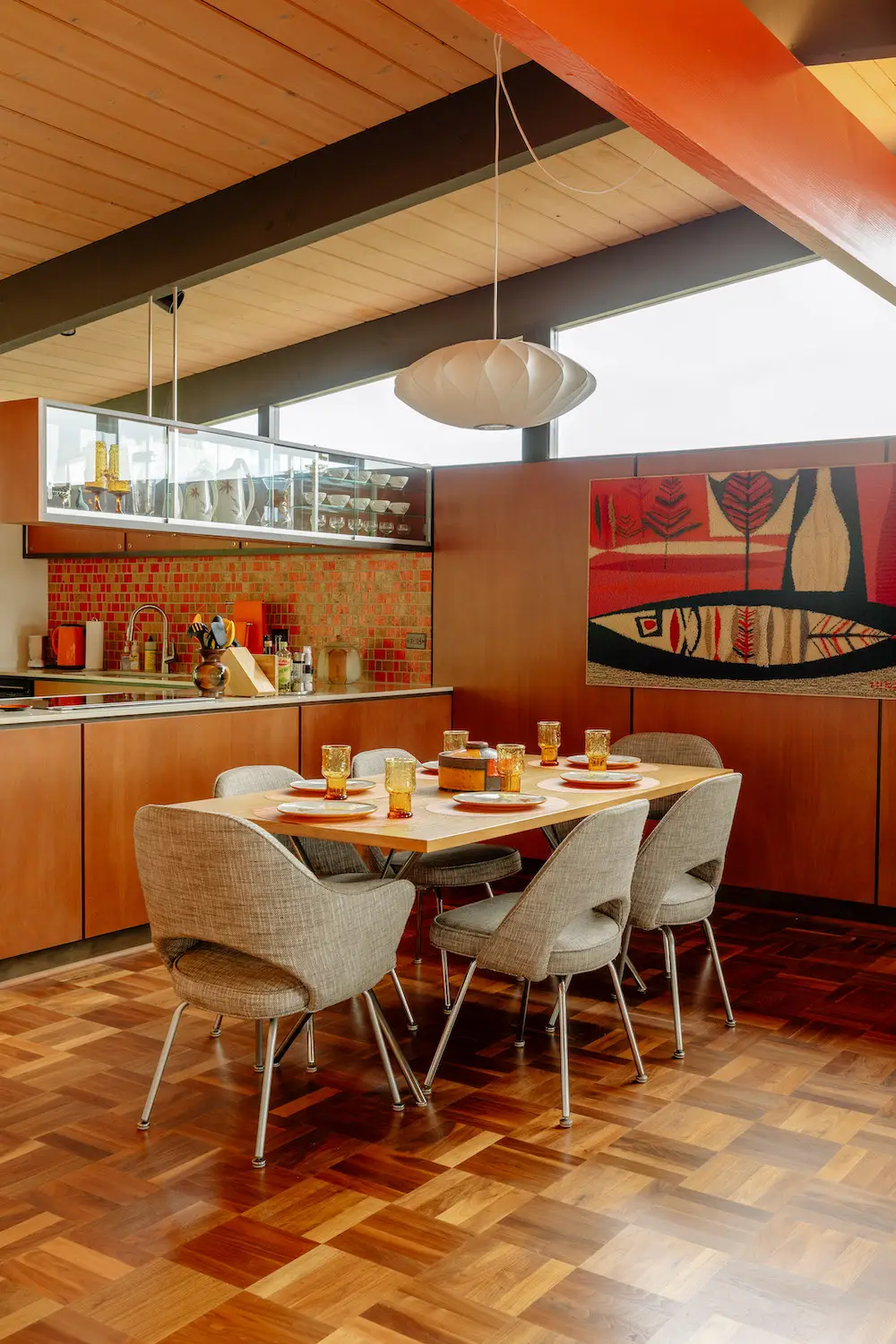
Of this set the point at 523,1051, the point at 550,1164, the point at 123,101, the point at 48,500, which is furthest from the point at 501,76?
the point at 550,1164

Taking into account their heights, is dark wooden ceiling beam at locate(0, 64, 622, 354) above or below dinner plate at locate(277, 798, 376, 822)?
above

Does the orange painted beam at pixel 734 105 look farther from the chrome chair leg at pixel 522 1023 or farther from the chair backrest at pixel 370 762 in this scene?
the chrome chair leg at pixel 522 1023

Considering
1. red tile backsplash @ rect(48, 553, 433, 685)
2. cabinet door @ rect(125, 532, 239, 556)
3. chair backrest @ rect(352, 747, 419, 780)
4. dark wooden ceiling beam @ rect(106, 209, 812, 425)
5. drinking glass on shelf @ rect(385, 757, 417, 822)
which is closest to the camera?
drinking glass on shelf @ rect(385, 757, 417, 822)

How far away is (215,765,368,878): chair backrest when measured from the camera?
153 inches

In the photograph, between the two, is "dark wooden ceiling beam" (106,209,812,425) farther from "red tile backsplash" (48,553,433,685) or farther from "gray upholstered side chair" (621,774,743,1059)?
"gray upholstered side chair" (621,774,743,1059)

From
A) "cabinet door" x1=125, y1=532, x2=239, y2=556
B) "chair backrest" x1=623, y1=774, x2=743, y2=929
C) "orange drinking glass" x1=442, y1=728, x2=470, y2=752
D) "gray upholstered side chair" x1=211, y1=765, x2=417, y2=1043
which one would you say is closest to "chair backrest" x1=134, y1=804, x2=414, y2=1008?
"gray upholstered side chair" x1=211, y1=765, x2=417, y2=1043

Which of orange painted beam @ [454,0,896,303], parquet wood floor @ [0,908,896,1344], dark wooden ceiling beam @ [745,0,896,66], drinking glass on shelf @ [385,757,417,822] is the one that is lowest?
parquet wood floor @ [0,908,896,1344]

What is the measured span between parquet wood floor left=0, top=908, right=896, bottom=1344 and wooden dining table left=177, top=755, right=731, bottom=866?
0.73 m

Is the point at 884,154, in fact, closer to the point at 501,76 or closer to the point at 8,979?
the point at 501,76

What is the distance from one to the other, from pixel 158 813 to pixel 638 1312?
1.50 meters

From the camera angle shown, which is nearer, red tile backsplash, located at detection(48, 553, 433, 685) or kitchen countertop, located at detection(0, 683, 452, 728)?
kitchen countertop, located at detection(0, 683, 452, 728)

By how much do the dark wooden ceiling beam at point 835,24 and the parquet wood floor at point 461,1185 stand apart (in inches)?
110

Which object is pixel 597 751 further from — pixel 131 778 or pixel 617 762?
pixel 131 778

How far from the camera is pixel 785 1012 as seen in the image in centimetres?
408
